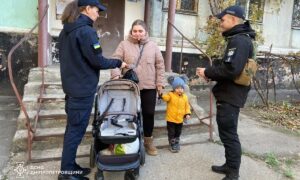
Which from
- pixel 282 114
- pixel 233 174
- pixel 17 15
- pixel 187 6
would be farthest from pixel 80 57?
pixel 187 6

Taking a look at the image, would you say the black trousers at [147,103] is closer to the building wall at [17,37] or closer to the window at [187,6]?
the building wall at [17,37]

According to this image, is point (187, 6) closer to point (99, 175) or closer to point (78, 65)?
point (78, 65)

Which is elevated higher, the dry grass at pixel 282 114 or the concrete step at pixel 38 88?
the concrete step at pixel 38 88

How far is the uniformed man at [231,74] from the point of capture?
3510 mm

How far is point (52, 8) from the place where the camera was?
709 cm

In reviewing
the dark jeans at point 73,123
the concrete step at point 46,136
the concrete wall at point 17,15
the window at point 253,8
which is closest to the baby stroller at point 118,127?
the dark jeans at point 73,123

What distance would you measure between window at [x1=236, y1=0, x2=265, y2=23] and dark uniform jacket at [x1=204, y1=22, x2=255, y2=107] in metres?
5.10

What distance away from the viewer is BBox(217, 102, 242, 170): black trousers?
12.3ft

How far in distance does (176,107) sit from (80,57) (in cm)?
159

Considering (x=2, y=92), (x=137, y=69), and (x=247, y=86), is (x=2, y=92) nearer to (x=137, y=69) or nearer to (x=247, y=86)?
(x=137, y=69)

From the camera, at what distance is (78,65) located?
3.40 m

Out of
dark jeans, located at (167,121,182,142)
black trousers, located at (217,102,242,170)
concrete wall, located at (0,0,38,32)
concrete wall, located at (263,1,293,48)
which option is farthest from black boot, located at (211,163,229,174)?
concrete wall, located at (263,1,293,48)

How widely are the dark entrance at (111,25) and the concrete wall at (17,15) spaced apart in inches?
55.5

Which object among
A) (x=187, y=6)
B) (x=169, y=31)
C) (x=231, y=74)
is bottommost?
(x=231, y=74)
